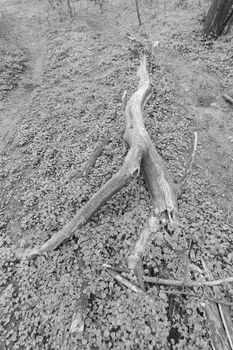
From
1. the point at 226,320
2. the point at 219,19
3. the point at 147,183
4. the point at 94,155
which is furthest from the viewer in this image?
the point at 219,19

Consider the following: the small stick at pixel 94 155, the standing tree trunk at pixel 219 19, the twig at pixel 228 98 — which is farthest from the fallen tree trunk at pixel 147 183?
the standing tree trunk at pixel 219 19

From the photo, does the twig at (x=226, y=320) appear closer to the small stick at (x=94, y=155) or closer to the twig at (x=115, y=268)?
the twig at (x=115, y=268)

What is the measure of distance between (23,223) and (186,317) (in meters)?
4.11

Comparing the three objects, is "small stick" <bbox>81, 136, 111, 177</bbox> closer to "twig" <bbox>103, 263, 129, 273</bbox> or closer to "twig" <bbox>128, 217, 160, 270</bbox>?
"twig" <bbox>128, 217, 160, 270</bbox>

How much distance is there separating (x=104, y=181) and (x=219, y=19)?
9899 millimetres

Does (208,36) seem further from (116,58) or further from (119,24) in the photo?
(119,24)

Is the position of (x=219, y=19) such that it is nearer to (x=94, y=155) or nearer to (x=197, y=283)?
(x=94, y=155)

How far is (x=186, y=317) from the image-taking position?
11.9 feet

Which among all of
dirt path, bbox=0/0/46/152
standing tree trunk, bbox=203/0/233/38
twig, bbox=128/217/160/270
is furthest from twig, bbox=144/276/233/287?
standing tree trunk, bbox=203/0/233/38

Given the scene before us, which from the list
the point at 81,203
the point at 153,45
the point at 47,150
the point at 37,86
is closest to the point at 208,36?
the point at 153,45

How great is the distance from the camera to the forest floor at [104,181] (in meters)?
3.79

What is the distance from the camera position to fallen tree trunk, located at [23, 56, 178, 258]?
4836 millimetres

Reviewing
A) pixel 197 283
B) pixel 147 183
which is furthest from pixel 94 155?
pixel 197 283

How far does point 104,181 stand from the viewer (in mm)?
5852
